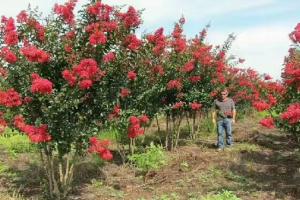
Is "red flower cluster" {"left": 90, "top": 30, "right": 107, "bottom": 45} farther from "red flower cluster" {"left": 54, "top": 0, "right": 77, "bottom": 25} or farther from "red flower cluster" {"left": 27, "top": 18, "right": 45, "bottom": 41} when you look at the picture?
"red flower cluster" {"left": 27, "top": 18, "right": 45, "bottom": 41}

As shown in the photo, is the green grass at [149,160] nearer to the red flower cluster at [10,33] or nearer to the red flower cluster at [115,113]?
the red flower cluster at [115,113]

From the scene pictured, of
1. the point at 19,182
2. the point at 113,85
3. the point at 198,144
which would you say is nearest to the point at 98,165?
the point at 19,182

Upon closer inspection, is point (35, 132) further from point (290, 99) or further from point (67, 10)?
point (290, 99)

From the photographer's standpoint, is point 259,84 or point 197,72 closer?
point 197,72

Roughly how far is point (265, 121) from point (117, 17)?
9.90 feet

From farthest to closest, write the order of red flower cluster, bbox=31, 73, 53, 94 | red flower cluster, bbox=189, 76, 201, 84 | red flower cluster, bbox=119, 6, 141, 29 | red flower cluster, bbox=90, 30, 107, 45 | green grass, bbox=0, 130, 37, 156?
red flower cluster, bbox=189, 76, 201, 84 → green grass, bbox=0, 130, 37, 156 → red flower cluster, bbox=119, 6, 141, 29 → red flower cluster, bbox=90, 30, 107, 45 → red flower cluster, bbox=31, 73, 53, 94

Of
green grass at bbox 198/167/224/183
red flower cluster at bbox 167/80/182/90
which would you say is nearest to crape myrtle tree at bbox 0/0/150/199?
green grass at bbox 198/167/224/183

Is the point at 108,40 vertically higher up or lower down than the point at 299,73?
higher up

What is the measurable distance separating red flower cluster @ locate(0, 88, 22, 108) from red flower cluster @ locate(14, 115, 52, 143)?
11.2 inches

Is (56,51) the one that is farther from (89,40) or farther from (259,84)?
(259,84)

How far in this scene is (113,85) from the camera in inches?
366

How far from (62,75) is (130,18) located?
5.08 feet

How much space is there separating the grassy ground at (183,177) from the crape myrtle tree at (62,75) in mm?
961

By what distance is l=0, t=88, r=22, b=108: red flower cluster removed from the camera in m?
7.88
